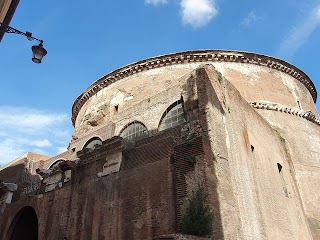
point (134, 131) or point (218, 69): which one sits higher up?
point (218, 69)

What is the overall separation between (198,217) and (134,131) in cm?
499

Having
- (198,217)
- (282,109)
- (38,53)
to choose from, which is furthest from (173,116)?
(282,109)

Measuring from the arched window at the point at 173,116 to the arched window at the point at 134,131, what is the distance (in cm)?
73

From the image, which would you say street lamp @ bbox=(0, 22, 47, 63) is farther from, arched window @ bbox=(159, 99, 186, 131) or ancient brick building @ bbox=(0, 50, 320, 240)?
arched window @ bbox=(159, 99, 186, 131)

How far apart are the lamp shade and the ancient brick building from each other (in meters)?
3.24

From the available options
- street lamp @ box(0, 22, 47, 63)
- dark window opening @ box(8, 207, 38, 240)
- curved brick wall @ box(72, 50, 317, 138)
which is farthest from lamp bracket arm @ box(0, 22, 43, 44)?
curved brick wall @ box(72, 50, 317, 138)

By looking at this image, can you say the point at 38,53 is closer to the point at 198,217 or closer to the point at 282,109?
the point at 198,217

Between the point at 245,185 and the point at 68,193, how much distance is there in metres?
5.00

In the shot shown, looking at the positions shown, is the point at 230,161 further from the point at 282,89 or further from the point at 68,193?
the point at 282,89

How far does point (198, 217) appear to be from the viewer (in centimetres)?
632

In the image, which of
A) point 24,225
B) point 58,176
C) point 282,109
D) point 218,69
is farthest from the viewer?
point 218,69

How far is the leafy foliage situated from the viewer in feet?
20.5

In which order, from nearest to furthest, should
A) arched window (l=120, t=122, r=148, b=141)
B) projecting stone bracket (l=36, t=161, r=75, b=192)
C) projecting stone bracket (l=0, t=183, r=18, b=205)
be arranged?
projecting stone bracket (l=36, t=161, r=75, b=192) → arched window (l=120, t=122, r=148, b=141) → projecting stone bracket (l=0, t=183, r=18, b=205)

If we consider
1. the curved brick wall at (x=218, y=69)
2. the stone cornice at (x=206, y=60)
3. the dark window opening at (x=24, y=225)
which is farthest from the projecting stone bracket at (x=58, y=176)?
the stone cornice at (x=206, y=60)
